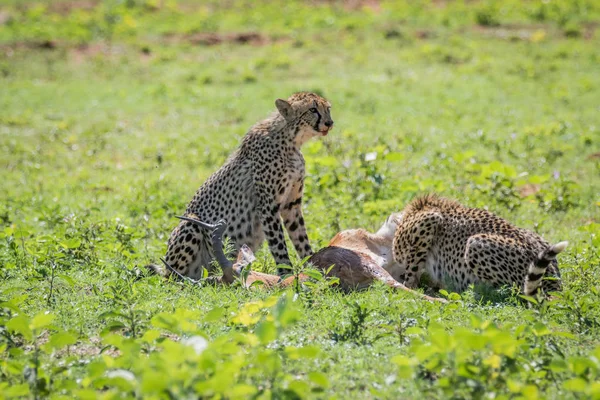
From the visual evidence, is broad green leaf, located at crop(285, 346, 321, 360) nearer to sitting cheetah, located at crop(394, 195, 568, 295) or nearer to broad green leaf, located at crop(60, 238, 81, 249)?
sitting cheetah, located at crop(394, 195, 568, 295)

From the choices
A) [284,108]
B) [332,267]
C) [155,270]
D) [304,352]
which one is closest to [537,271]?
[332,267]

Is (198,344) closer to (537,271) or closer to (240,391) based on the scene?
(240,391)

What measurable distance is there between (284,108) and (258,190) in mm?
867

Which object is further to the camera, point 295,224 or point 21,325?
point 295,224

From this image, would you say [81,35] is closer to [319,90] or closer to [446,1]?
[319,90]

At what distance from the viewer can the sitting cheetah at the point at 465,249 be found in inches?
278

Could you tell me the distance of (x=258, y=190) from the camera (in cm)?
804

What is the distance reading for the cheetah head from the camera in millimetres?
8062

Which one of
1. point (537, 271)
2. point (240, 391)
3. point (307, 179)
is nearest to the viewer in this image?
point (240, 391)

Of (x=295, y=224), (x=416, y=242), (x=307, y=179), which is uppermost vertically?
(x=295, y=224)

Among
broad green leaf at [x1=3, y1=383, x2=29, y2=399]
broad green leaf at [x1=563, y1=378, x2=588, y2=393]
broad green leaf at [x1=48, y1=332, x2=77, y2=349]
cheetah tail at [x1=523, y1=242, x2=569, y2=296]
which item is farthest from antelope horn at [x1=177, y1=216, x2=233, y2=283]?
broad green leaf at [x1=563, y1=378, x2=588, y2=393]

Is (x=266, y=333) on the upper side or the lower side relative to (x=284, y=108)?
lower

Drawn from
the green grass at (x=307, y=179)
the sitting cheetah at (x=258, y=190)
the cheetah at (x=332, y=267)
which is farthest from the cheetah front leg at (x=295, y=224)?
the cheetah at (x=332, y=267)

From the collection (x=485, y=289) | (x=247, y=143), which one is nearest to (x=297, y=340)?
(x=485, y=289)
